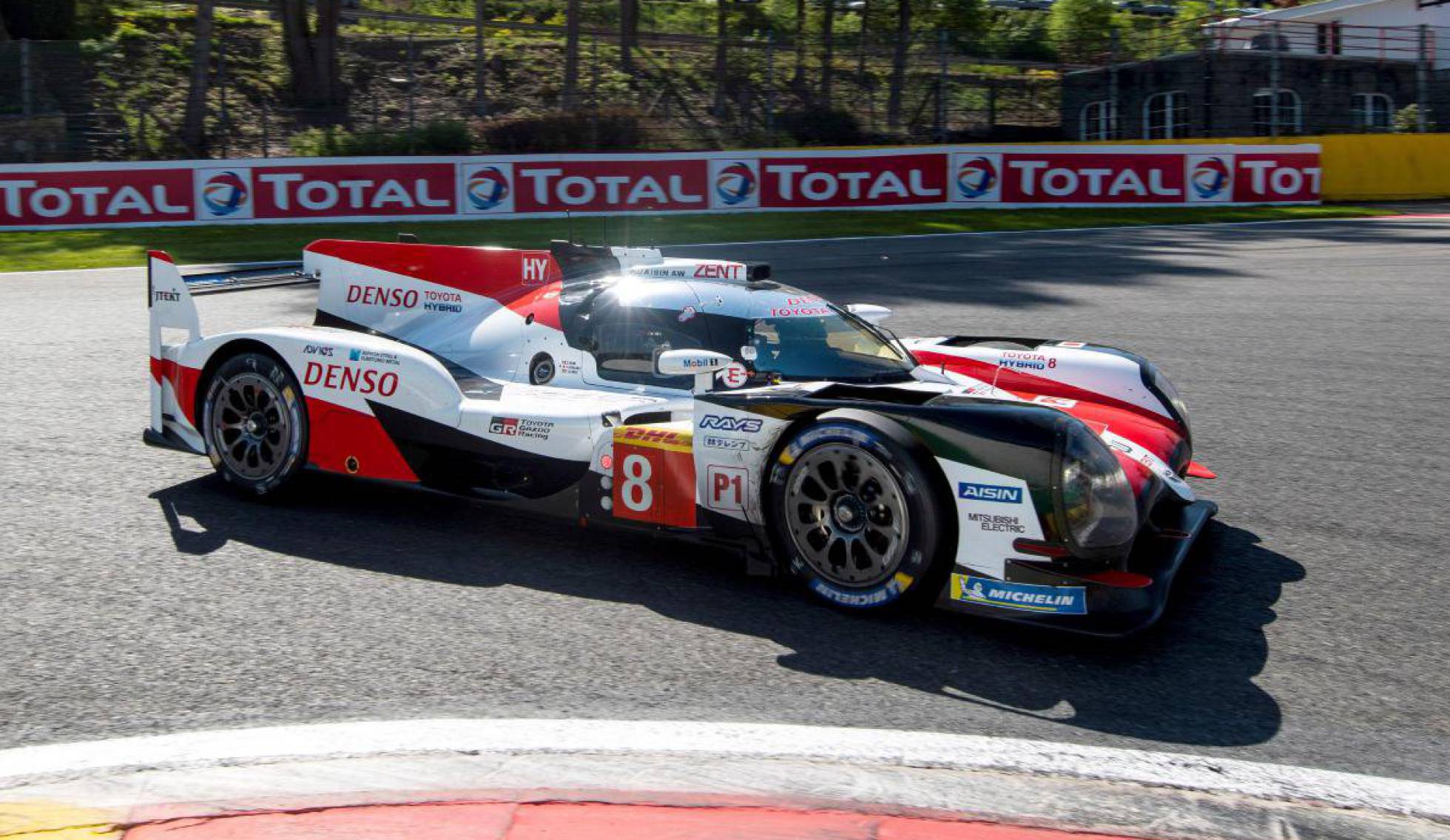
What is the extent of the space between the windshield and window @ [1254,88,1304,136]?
23.6 metres

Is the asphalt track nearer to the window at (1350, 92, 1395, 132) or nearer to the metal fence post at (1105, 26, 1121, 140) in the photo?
the metal fence post at (1105, 26, 1121, 140)

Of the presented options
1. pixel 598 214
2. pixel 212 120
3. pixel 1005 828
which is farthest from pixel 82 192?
pixel 1005 828

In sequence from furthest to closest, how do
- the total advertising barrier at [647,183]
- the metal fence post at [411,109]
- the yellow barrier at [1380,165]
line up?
the metal fence post at [411,109], the yellow barrier at [1380,165], the total advertising barrier at [647,183]

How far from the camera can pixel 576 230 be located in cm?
1842

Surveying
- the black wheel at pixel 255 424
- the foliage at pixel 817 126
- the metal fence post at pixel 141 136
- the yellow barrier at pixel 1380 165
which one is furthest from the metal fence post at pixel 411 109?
the black wheel at pixel 255 424

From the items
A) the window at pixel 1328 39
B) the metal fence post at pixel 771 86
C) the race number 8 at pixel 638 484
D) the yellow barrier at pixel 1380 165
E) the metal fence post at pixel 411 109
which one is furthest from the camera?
the window at pixel 1328 39

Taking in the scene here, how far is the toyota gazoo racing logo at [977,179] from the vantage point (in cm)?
2270

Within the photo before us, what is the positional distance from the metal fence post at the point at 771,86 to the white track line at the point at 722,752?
21868 millimetres

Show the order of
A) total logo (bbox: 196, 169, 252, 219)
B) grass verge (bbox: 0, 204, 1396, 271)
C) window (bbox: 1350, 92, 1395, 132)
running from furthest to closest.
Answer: window (bbox: 1350, 92, 1395, 132), total logo (bbox: 196, 169, 252, 219), grass verge (bbox: 0, 204, 1396, 271)

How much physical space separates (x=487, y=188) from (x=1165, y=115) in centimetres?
1723

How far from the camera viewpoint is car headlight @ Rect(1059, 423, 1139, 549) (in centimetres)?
452

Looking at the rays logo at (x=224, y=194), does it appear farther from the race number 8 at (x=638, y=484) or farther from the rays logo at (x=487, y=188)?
the race number 8 at (x=638, y=484)

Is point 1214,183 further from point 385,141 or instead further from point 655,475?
point 655,475

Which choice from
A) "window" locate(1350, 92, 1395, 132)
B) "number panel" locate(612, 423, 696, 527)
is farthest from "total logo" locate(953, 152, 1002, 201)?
"number panel" locate(612, 423, 696, 527)
